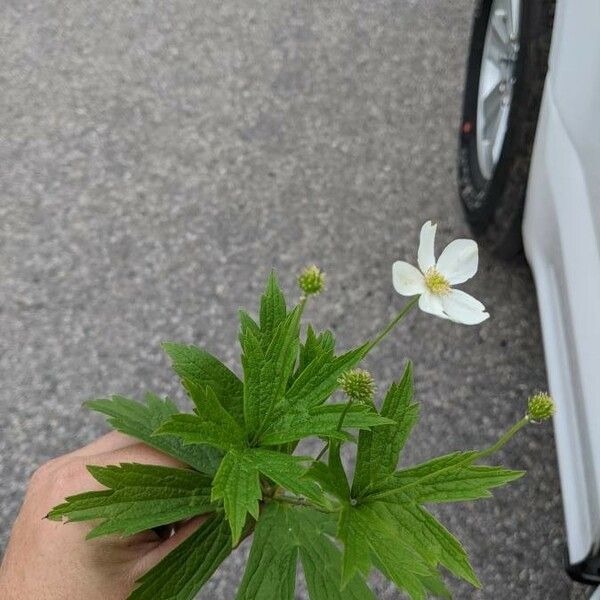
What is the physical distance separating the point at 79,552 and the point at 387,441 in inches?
14.7

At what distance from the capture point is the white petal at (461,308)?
2.35 ft

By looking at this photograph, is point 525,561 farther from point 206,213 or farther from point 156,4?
point 156,4

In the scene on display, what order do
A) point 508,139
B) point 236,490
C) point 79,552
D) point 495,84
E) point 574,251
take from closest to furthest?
1. point 236,490
2. point 79,552
3. point 574,251
4. point 508,139
5. point 495,84

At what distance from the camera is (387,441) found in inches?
29.4

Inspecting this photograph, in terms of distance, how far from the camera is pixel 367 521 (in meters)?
0.70

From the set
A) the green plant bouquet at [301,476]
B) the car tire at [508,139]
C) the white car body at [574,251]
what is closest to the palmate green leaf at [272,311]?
the green plant bouquet at [301,476]

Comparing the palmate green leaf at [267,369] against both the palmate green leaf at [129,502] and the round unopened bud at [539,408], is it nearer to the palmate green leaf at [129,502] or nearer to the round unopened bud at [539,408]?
the palmate green leaf at [129,502]

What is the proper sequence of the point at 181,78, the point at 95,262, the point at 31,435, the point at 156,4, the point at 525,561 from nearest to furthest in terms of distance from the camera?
the point at 525,561 < the point at 31,435 < the point at 95,262 < the point at 181,78 < the point at 156,4

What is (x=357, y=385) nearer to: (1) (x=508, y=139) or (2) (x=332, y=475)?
(2) (x=332, y=475)

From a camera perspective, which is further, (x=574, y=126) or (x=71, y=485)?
(x=574, y=126)

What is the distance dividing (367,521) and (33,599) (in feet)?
1.40

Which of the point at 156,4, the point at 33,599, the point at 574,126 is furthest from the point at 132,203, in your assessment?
the point at 33,599

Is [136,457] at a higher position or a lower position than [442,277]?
lower

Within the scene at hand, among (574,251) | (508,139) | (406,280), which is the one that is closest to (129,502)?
(406,280)
